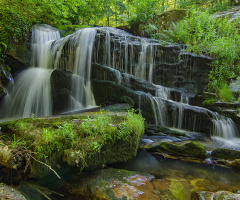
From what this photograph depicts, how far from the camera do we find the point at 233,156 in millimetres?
4363

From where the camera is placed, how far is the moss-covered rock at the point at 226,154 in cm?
436

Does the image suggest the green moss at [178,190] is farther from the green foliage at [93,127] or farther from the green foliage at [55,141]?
the green foliage at [55,141]

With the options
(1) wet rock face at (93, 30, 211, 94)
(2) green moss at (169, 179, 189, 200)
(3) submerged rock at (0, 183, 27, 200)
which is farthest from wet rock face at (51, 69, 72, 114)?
(2) green moss at (169, 179, 189, 200)

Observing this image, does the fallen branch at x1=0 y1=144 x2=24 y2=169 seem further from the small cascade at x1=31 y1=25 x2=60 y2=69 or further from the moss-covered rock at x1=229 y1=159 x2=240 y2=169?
the small cascade at x1=31 y1=25 x2=60 y2=69

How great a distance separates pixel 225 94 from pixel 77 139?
762 centimetres

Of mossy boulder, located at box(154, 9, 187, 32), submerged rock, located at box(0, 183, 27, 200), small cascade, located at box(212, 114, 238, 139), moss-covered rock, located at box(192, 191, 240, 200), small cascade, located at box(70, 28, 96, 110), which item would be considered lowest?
small cascade, located at box(212, 114, 238, 139)

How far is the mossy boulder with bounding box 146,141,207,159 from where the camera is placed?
176 inches

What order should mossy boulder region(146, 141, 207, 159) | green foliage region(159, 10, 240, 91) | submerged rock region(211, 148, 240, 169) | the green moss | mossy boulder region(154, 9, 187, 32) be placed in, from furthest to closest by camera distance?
mossy boulder region(154, 9, 187, 32) → green foliage region(159, 10, 240, 91) → mossy boulder region(146, 141, 207, 159) → submerged rock region(211, 148, 240, 169) → the green moss

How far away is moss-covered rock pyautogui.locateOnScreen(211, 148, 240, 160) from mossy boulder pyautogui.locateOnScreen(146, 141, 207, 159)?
307 mm

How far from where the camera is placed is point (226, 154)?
4.45 meters

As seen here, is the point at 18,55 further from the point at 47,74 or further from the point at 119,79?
the point at 119,79

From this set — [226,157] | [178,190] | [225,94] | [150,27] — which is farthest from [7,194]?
[150,27]

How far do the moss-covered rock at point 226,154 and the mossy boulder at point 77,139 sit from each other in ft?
8.03

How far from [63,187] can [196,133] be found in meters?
5.92
